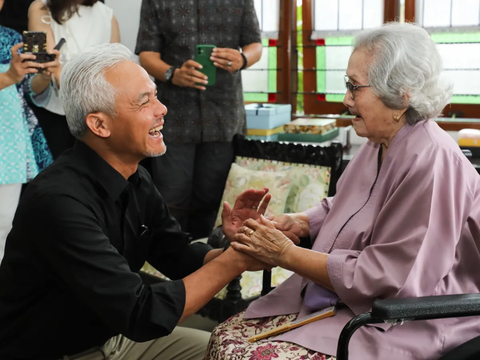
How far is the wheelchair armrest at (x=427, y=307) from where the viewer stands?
Answer: 129 centimetres

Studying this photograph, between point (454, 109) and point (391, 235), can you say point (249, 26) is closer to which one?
point (454, 109)

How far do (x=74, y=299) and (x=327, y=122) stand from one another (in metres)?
2.07

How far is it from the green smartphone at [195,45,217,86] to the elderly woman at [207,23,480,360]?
123 cm

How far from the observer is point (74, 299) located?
158 centimetres

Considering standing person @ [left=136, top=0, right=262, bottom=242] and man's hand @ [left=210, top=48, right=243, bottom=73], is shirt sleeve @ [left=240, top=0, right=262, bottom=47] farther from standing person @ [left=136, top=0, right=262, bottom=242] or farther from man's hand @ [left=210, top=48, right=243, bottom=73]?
man's hand @ [left=210, top=48, right=243, bottom=73]

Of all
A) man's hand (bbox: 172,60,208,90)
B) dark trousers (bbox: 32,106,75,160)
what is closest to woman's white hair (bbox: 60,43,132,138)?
man's hand (bbox: 172,60,208,90)

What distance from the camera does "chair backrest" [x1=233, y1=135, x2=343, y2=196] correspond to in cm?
275

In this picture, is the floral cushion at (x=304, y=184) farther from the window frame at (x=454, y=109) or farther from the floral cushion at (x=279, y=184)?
the window frame at (x=454, y=109)

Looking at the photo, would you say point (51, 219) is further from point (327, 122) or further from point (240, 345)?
point (327, 122)

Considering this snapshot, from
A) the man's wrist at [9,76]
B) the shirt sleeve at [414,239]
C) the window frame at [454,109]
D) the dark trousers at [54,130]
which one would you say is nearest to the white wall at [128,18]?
the dark trousers at [54,130]

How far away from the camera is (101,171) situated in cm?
162

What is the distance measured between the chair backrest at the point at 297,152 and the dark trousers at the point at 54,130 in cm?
94

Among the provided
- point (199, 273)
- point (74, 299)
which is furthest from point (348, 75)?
point (74, 299)

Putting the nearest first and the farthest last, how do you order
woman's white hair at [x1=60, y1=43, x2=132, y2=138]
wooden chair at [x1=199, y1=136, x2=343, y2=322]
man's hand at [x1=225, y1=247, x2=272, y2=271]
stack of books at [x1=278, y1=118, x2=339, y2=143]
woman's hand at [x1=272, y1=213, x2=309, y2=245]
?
woman's white hair at [x1=60, y1=43, x2=132, y2=138] → man's hand at [x1=225, y1=247, x2=272, y2=271] → woman's hand at [x1=272, y1=213, x2=309, y2=245] → wooden chair at [x1=199, y1=136, x2=343, y2=322] → stack of books at [x1=278, y1=118, x2=339, y2=143]
